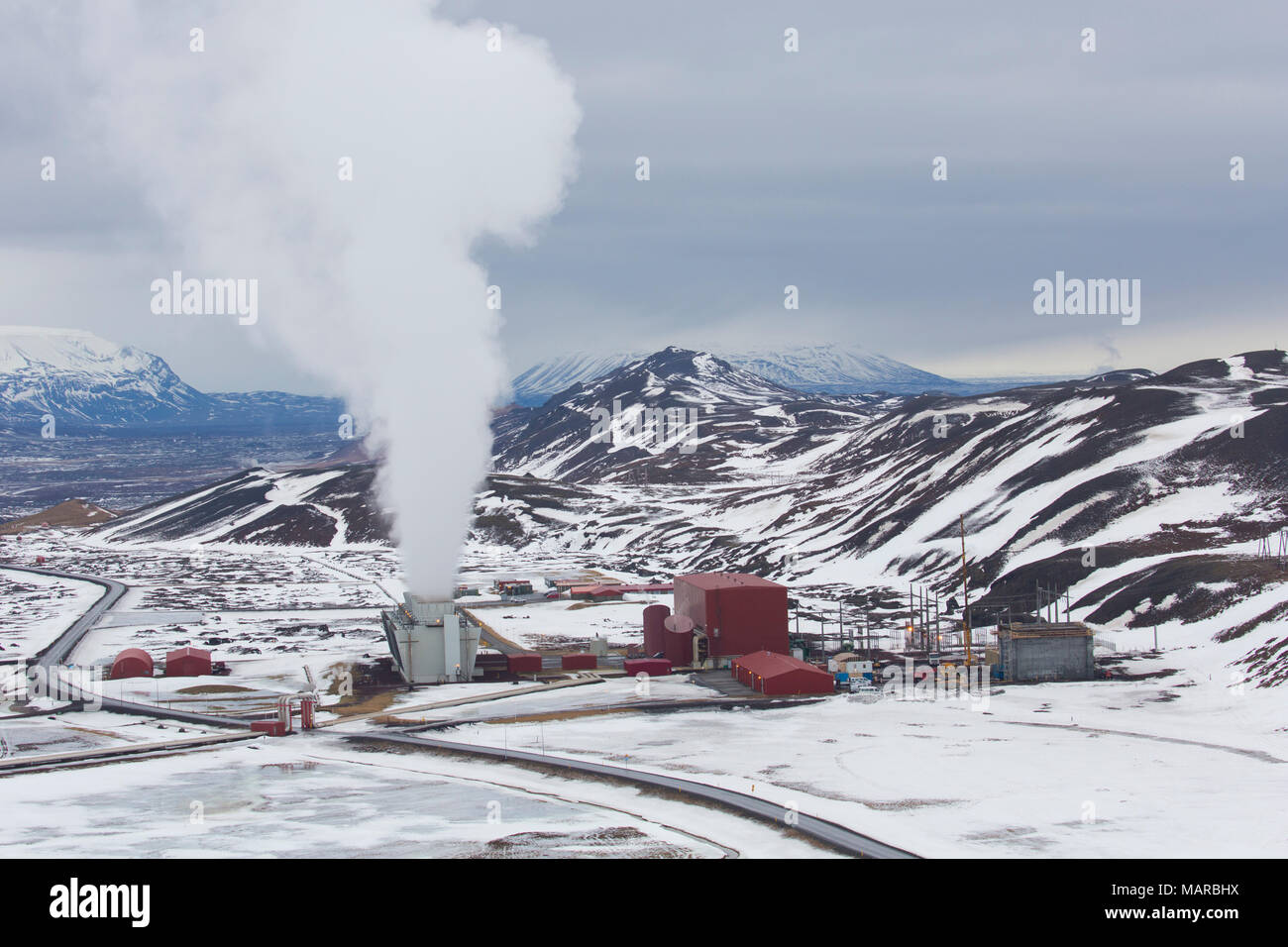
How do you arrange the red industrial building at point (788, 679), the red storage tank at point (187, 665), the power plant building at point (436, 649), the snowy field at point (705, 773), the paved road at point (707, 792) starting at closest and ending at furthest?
the paved road at point (707, 792) < the snowy field at point (705, 773) < the red industrial building at point (788, 679) < the power plant building at point (436, 649) < the red storage tank at point (187, 665)

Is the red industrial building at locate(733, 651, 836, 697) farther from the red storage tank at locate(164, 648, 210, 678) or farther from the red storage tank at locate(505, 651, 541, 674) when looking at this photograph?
the red storage tank at locate(164, 648, 210, 678)

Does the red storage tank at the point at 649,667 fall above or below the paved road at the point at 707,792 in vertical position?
above

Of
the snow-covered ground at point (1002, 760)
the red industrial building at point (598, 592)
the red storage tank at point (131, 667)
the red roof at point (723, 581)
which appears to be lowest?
the snow-covered ground at point (1002, 760)

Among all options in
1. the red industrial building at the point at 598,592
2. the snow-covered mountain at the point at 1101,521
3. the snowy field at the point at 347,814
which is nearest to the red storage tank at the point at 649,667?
the snowy field at the point at 347,814

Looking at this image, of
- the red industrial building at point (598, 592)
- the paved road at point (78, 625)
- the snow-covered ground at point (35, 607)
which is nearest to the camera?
the paved road at point (78, 625)

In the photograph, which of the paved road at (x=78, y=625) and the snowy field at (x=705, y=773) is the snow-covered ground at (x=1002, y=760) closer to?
the snowy field at (x=705, y=773)

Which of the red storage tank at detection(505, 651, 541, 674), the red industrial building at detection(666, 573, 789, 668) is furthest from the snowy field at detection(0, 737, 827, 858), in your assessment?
the red industrial building at detection(666, 573, 789, 668)
